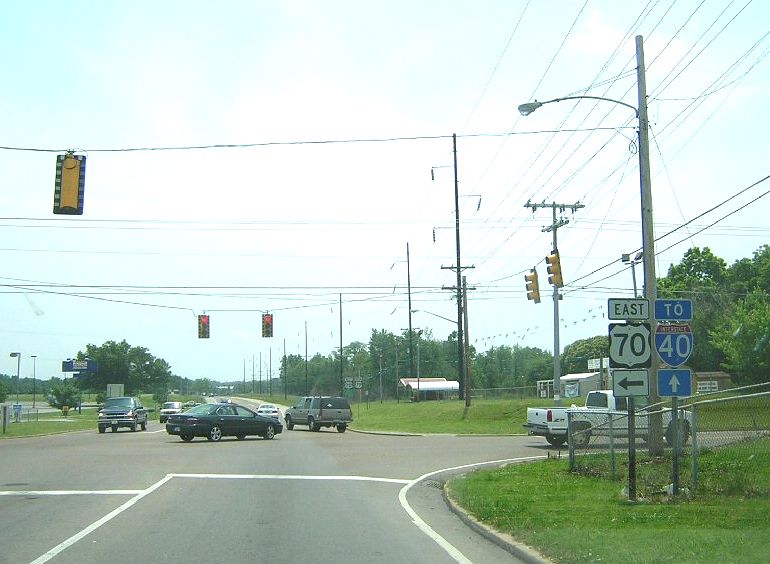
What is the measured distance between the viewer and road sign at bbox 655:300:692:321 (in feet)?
47.4

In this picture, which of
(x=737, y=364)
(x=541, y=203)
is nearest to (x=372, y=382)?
(x=737, y=364)

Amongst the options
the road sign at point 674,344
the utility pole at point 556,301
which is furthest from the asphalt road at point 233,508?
the utility pole at point 556,301

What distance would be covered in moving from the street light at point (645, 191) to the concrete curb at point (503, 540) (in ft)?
24.8

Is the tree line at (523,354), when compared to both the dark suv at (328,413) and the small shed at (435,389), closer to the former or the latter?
the small shed at (435,389)

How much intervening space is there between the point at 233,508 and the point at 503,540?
494cm

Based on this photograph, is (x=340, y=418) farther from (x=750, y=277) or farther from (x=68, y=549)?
(x=750, y=277)

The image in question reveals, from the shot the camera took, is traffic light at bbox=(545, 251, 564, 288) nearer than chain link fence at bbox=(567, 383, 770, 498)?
No

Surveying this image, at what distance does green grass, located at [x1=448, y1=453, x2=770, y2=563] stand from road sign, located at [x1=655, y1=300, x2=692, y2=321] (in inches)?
128

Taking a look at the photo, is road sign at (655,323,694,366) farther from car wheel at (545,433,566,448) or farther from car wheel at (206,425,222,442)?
car wheel at (206,425,222,442)

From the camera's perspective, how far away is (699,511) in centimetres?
1135

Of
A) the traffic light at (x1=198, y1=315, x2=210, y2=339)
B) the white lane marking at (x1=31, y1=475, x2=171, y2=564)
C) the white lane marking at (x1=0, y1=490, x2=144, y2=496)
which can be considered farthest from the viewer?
the traffic light at (x1=198, y1=315, x2=210, y2=339)

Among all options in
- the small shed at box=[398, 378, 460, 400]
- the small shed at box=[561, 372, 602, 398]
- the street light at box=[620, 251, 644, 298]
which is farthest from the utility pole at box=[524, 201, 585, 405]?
the small shed at box=[398, 378, 460, 400]

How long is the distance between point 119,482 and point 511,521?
9.10 m

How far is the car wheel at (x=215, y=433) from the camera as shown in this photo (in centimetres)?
3253
